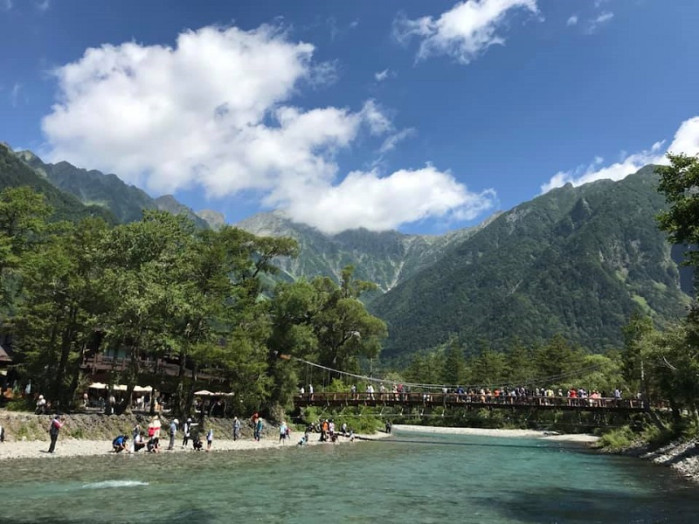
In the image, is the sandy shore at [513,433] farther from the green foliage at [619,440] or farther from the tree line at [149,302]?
the tree line at [149,302]

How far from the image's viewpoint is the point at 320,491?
20.2 m

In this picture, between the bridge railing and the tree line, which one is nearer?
the tree line

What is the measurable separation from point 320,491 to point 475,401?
3256cm

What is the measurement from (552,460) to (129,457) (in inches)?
1111

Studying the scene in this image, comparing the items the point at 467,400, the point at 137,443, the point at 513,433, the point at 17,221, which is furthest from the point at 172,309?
the point at 513,433

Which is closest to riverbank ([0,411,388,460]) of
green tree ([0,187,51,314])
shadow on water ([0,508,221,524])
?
green tree ([0,187,51,314])

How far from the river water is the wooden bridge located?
16.2m

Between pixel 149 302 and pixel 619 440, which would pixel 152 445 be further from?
pixel 619 440

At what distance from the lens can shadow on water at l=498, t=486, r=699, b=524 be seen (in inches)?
645

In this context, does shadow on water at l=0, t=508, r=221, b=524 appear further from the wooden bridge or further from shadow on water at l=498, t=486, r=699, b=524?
the wooden bridge

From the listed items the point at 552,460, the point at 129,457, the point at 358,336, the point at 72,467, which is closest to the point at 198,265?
the point at 129,457

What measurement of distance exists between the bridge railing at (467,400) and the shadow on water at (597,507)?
26.3 meters

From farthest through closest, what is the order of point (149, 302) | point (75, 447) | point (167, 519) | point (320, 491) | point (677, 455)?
point (677, 455) < point (149, 302) < point (75, 447) < point (320, 491) < point (167, 519)

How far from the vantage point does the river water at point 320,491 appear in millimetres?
15406
